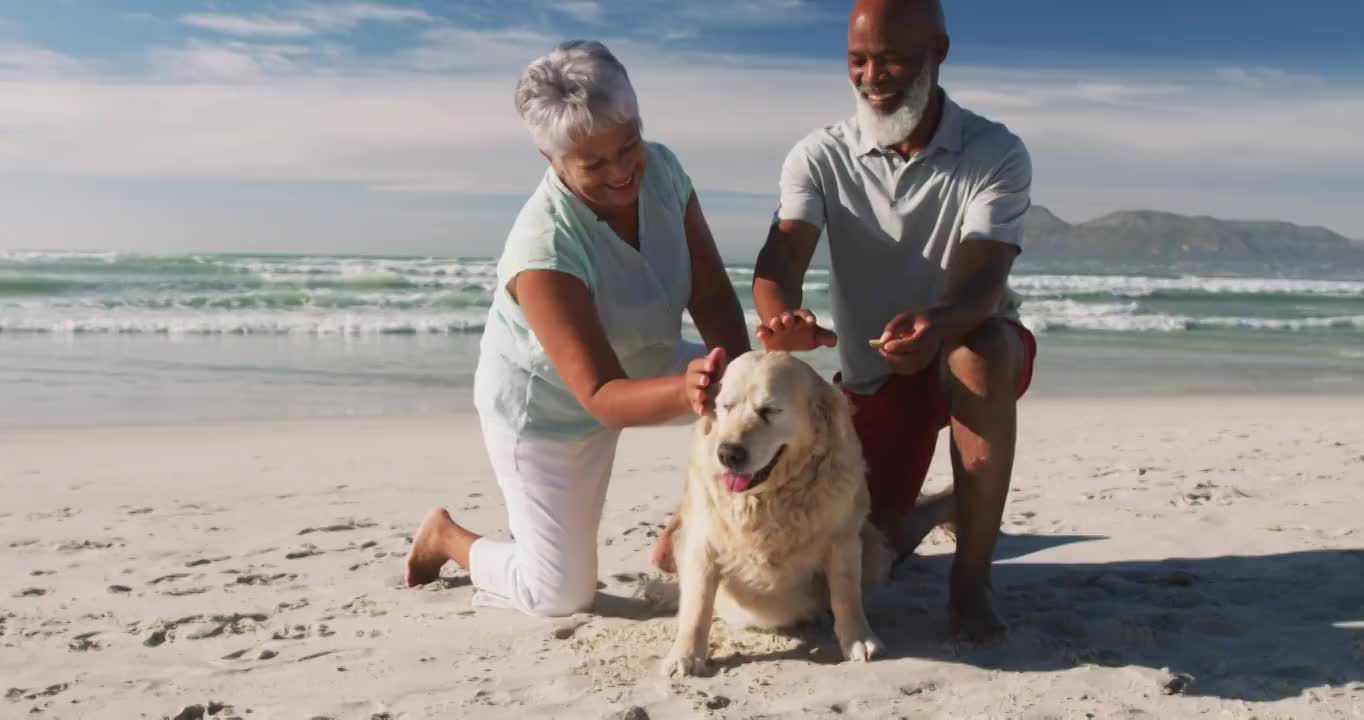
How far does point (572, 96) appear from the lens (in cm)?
318

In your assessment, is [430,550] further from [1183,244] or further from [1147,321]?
[1183,244]

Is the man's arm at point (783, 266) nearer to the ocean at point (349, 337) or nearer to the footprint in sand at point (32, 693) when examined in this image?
the footprint in sand at point (32, 693)

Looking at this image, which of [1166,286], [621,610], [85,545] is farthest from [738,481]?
[1166,286]

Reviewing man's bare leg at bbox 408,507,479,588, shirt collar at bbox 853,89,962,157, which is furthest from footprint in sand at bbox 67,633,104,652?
shirt collar at bbox 853,89,962,157

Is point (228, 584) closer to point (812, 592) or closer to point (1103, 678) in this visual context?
point (812, 592)

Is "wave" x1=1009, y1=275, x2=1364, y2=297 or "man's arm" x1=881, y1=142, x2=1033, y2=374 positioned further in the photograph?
"wave" x1=1009, y1=275, x2=1364, y2=297

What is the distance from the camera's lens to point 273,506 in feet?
18.5

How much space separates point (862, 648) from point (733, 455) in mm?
734

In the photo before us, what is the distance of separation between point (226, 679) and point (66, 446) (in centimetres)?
467

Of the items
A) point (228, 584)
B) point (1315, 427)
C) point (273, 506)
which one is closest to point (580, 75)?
point (228, 584)

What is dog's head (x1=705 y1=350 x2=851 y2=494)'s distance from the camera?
2.87 meters

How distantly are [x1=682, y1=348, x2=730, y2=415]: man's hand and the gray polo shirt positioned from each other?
1071 mm

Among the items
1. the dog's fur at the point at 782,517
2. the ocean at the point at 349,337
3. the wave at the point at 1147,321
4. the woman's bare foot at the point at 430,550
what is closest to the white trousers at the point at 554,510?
the woman's bare foot at the point at 430,550

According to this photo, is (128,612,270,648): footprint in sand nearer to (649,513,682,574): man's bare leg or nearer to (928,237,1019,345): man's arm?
(649,513,682,574): man's bare leg
